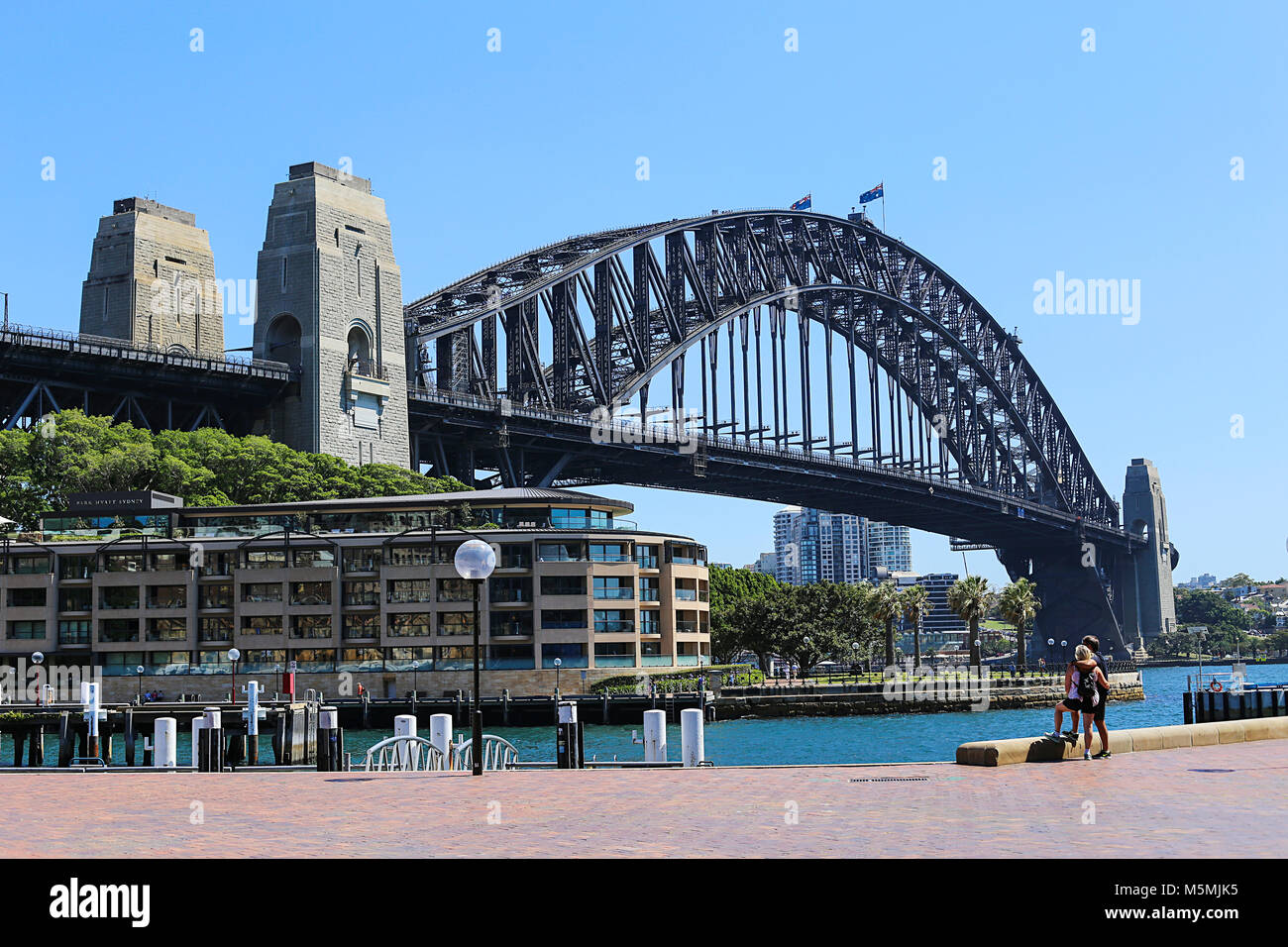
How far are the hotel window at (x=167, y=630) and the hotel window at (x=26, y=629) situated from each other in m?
7.49

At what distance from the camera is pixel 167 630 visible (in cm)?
10119

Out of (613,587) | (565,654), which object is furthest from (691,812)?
(613,587)

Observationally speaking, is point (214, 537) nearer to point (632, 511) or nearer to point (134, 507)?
point (134, 507)

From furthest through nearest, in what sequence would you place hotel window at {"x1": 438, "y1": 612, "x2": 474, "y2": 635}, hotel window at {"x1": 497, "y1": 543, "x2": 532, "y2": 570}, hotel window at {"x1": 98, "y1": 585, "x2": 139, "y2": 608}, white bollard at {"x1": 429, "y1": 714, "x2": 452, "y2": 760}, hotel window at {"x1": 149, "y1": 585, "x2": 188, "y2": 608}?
hotel window at {"x1": 98, "y1": 585, "x2": 139, "y2": 608} < hotel window at {"x1": 149, "y1": 585, "x2": 188, "y2": 608} < hotel window at {"x1": 497, "y1": 543, "x2": 532, "y2": 570} < hotel window at {"x1": 438, "y1": 612, "x2": 474, "y2": 635} < white bollard at {"x1": 429, "y1": 714, "x2": 452, "y2": 760}

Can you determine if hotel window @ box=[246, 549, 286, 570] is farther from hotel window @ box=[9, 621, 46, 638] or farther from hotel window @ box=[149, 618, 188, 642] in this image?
hotel window @ box=[9, 621, 46, 638]

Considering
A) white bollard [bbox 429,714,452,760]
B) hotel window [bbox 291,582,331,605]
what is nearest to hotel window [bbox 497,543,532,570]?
hotel window [bbox 291,582,331,605]

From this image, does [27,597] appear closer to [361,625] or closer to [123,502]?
[123,502]

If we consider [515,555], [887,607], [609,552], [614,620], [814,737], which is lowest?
[814,737]

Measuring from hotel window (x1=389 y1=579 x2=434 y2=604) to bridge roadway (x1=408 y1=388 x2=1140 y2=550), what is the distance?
29631 millimetres

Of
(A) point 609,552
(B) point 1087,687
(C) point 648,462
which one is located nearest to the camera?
(B) point 1087,687

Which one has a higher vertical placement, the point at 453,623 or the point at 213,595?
the point at 213,595

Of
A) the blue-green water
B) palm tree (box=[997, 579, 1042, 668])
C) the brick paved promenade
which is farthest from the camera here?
palm tree (box=[997, 579, 1042, 668])

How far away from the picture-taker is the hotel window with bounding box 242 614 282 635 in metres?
100

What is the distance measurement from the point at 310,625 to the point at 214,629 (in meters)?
6.64
